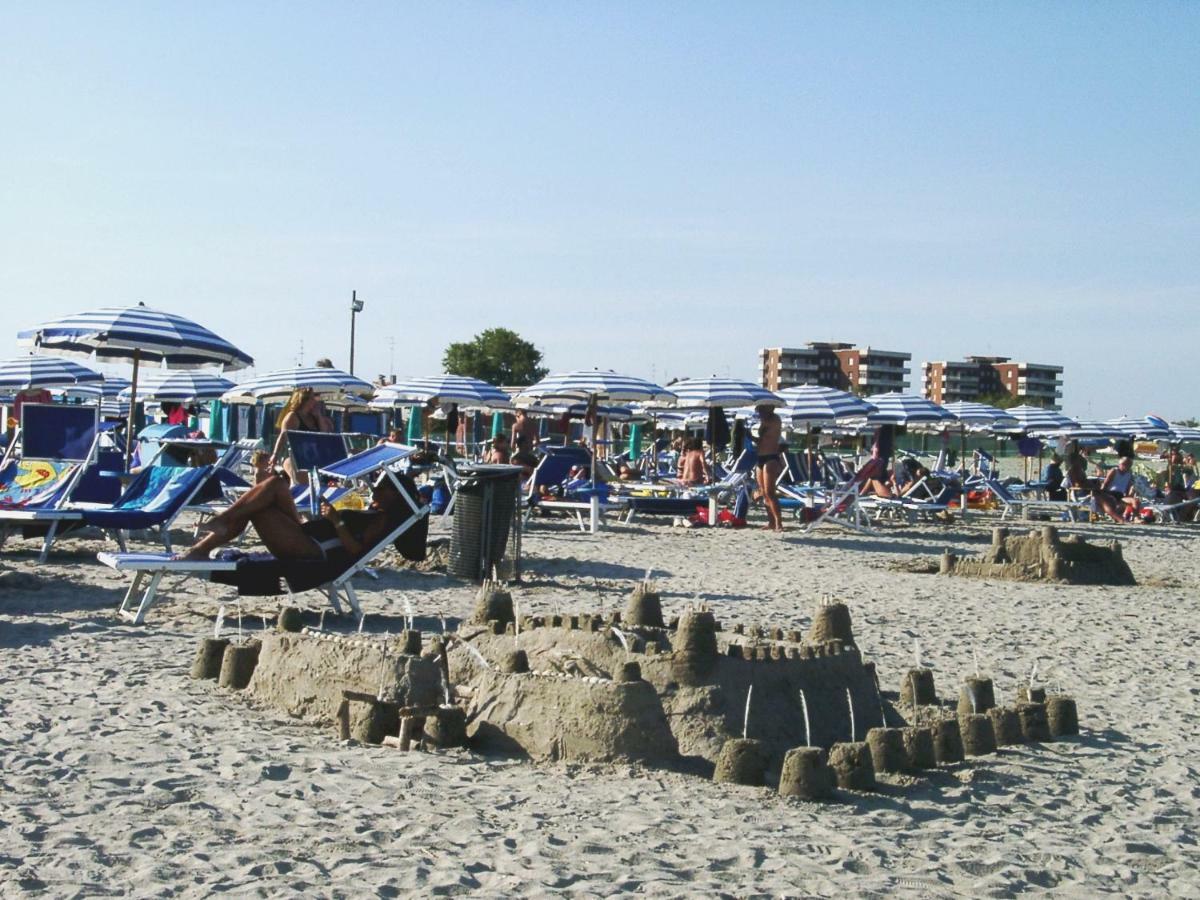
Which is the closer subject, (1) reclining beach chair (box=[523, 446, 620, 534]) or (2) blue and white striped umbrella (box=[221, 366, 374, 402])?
(1) reclining beach chair (box=[523, 446, 620, 534])

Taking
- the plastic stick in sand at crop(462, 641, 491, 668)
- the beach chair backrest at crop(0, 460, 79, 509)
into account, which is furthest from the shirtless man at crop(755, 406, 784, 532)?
the plastic stick in sand at crop(462, 641, 491, 668)

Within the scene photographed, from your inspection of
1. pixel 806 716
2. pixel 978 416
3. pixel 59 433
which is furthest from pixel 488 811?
pixel 978 416

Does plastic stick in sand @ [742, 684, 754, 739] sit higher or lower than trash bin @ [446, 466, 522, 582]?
lower

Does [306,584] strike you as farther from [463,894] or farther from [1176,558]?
[1176,558]

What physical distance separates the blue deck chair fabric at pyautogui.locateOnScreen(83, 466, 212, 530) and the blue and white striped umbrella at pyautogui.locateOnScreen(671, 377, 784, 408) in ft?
33.5

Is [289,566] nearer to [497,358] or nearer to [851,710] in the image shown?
[851,710]

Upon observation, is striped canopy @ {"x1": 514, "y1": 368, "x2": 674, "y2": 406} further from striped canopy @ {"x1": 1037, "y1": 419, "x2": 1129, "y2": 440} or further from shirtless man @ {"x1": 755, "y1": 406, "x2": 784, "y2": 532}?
striped canopy @ {"x1": 1037, "y1": 419, "x2": 1129, "y2": 440}

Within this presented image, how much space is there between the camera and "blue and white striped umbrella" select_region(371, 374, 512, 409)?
21.5 metres

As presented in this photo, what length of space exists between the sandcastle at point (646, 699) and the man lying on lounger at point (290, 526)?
71.5 inches

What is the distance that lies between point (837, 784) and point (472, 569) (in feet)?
20.5

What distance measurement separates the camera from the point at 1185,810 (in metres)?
4.67

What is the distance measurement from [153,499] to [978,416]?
21.9 meters

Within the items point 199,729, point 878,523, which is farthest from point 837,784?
point 878,523

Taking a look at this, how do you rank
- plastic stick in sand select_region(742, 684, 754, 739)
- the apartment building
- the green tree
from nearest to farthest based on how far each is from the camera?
plastic stick in sand select_region(742, 684, 754, 739) → the green tree → the apartment building
